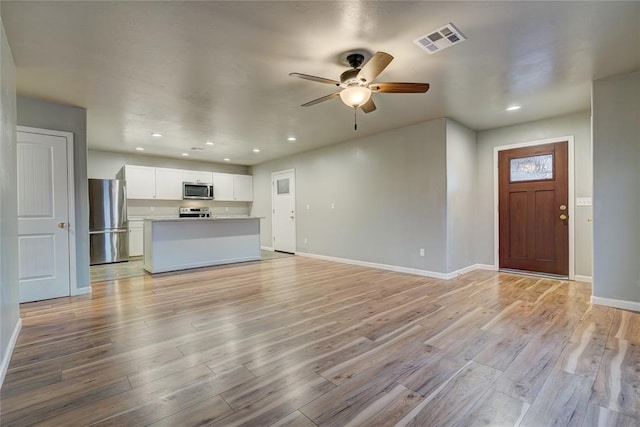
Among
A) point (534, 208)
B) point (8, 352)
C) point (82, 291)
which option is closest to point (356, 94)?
point (8, 352)

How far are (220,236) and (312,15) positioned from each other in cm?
466

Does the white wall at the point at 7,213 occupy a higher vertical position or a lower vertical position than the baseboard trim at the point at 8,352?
higher

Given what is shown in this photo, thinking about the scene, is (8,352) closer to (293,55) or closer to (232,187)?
(293,55)

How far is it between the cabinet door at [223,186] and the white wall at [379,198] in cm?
210

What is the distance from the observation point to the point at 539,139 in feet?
15.6

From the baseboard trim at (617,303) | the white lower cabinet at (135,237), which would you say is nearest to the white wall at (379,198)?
the baseboard trim at (617,303)

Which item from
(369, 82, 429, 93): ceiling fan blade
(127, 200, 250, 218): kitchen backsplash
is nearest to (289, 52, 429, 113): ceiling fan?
(369, 82, 429, 93): ceiling fan blade

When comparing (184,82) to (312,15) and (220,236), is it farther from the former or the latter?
(220,236)

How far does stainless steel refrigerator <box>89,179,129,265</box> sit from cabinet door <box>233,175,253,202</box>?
8.99 feet

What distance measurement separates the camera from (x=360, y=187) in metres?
5.86

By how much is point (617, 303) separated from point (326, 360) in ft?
10.9

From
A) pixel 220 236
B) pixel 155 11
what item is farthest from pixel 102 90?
pixel 220 236

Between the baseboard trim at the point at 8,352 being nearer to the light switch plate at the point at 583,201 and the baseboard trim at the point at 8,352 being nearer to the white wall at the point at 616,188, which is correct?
the white wall at the point at 616,188

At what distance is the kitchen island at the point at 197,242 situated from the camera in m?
5.24
